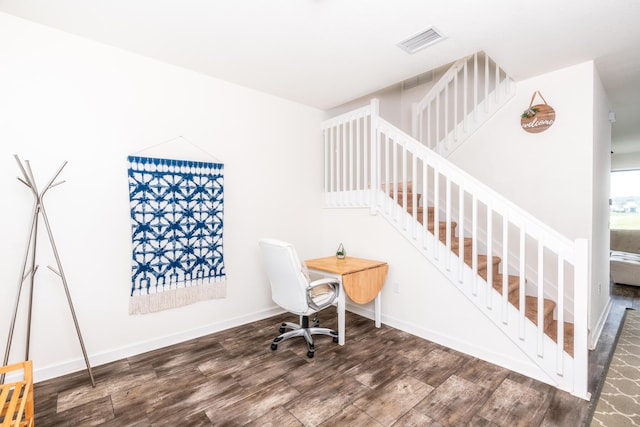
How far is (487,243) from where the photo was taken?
96.7 inches

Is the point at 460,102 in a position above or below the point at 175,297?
above

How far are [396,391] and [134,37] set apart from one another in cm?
325

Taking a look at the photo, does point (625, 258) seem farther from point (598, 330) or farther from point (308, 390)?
point (308, 390)

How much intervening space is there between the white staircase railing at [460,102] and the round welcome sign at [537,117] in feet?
0.94

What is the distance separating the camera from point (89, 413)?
185 centimetres

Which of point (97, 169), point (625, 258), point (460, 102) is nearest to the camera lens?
point (97, 169)

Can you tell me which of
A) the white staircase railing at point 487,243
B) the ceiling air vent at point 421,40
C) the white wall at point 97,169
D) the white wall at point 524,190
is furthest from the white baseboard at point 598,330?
the white wall at point 97,169

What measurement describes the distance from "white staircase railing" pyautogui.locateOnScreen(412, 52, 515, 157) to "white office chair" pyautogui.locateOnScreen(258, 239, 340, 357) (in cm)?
230

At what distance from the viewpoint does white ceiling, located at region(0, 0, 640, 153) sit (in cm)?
197

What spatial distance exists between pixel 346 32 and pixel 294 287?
2023 mm

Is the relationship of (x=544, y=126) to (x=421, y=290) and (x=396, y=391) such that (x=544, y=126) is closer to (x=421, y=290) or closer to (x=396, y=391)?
(x=421, y=290)

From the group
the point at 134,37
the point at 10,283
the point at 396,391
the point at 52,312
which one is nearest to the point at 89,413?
the point at 52,312

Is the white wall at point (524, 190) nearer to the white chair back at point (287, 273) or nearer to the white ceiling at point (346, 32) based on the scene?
the white ceiling at point (346, 32)

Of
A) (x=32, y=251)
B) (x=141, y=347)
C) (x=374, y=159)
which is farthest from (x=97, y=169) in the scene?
(x=374, y=159)
